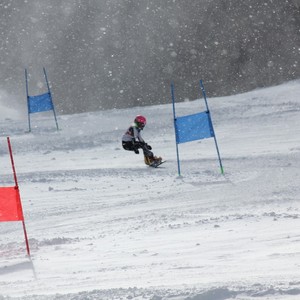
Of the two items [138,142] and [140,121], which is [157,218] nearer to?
[140,121]

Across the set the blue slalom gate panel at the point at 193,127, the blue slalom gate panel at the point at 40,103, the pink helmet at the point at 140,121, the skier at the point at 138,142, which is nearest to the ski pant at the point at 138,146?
the skier at the point at 138,142

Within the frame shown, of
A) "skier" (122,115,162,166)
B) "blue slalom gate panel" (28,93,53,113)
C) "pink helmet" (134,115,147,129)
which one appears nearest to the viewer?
"pink helmet" (134,115,147,129)

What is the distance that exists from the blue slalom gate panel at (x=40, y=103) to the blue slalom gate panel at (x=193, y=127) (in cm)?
858

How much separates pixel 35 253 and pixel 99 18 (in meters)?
62.3

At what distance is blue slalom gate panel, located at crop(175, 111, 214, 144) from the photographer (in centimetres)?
1261

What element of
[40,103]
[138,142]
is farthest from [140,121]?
[40,103]

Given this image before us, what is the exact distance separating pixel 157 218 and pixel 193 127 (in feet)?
14.6

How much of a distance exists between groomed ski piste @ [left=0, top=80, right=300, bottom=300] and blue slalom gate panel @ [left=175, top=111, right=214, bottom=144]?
767mm

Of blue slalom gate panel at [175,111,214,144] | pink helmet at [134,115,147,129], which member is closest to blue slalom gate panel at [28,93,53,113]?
pink helmet at [134,115,147,129]

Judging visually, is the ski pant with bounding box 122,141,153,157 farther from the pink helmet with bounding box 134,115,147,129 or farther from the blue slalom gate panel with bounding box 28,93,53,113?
the blue slalom gate panel with bounding box 28,93,53,113

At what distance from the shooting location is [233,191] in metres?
10.5

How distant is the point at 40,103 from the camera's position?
20422mm

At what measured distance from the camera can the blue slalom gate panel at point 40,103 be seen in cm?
2030

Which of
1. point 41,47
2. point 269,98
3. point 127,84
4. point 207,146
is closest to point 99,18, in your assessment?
point 41,47
